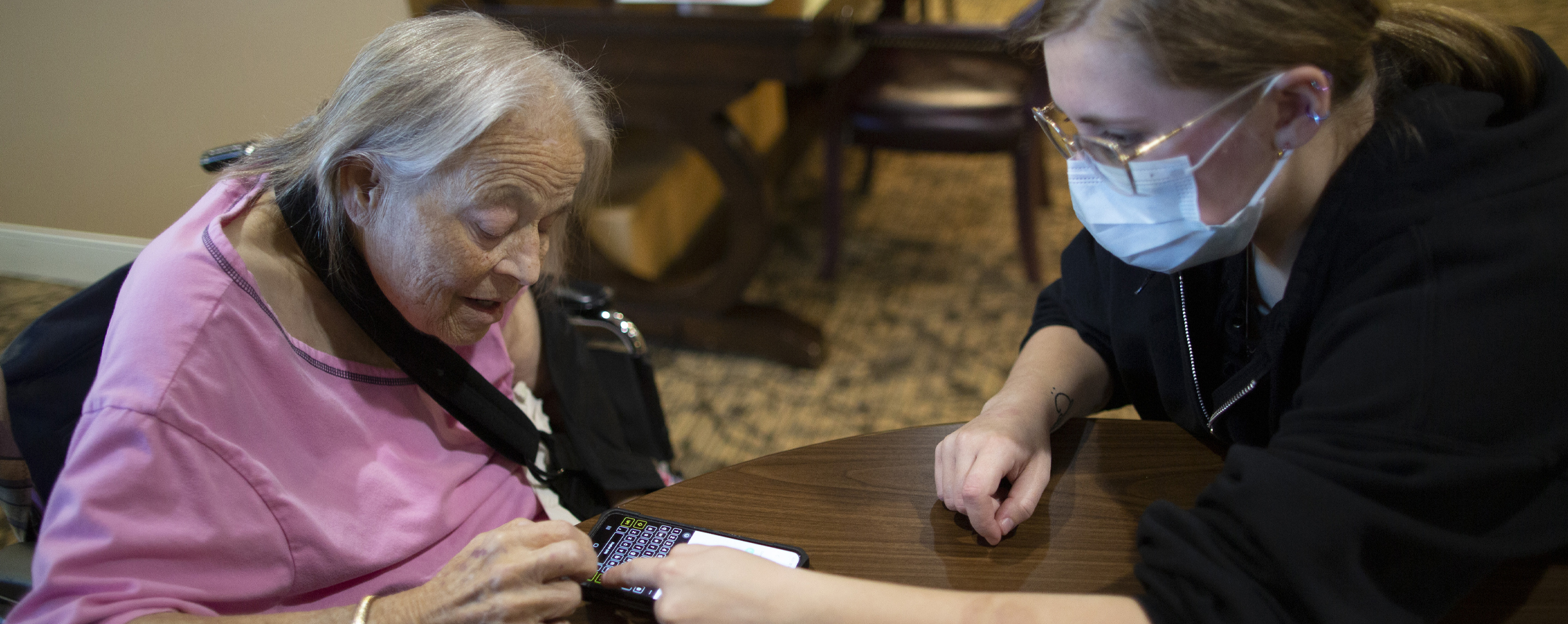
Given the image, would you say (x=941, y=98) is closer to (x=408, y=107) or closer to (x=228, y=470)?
(x=408, y=107)

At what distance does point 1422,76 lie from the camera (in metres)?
0.85

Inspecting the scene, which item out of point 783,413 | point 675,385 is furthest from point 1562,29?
point 675,385

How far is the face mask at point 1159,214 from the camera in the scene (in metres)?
0.84

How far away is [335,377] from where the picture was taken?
104 cm

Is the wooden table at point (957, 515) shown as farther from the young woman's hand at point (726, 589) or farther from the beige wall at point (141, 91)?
the beige wall at point (141, 91)

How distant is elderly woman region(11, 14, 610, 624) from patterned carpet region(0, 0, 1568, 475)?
1101 millimetres

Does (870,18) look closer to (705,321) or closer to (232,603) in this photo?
(705,321)

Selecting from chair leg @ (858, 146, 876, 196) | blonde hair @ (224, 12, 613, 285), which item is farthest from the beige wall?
chair leg @ (858, 146, 876, 196)

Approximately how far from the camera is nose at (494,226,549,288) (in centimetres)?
104

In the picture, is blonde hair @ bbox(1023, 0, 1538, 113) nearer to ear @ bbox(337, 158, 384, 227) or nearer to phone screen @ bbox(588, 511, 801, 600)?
phone screen @ bbox(588, 511, 801, 600)

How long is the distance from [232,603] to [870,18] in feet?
8.96

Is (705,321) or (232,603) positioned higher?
(232,603)

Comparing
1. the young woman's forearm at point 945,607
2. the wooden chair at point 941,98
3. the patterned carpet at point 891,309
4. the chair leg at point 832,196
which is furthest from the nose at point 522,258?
the chair leg at point 832,196

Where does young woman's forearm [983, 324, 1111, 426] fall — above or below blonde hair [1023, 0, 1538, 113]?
below
